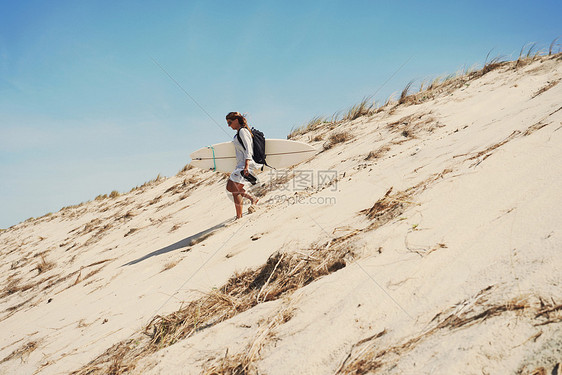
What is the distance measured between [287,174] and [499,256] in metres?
5.62

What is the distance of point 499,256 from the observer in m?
1.62

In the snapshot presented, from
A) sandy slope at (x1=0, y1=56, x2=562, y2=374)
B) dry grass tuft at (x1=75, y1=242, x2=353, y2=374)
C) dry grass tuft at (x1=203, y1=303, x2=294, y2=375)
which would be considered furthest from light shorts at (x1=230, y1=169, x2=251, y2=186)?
dry grass tuft at (x1=203, y1=303, x2=294, y2=375)

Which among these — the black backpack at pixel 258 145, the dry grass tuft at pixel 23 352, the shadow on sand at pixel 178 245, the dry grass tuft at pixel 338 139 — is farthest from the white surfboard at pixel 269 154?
the dry grass tuft at pixel 23 352

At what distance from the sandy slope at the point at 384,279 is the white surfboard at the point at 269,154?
1095 millimetres

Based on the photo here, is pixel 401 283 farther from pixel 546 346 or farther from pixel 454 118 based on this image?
pixel 454 118

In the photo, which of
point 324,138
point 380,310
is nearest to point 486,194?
point 380,310

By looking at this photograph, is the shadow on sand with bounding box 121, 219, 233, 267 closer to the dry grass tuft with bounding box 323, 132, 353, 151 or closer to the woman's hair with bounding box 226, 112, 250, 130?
the woman's hair with bounding box 226, 112, 250, 130

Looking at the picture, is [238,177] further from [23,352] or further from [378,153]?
[23,352]

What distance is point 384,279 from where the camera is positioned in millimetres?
1818

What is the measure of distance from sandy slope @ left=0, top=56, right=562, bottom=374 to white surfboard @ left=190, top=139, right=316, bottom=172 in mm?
1095

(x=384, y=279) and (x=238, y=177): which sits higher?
(x=238, y=177)

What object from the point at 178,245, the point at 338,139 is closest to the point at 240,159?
the point at 178,245

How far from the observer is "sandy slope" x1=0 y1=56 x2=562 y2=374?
1299mm

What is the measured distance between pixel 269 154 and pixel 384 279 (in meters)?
5.01
